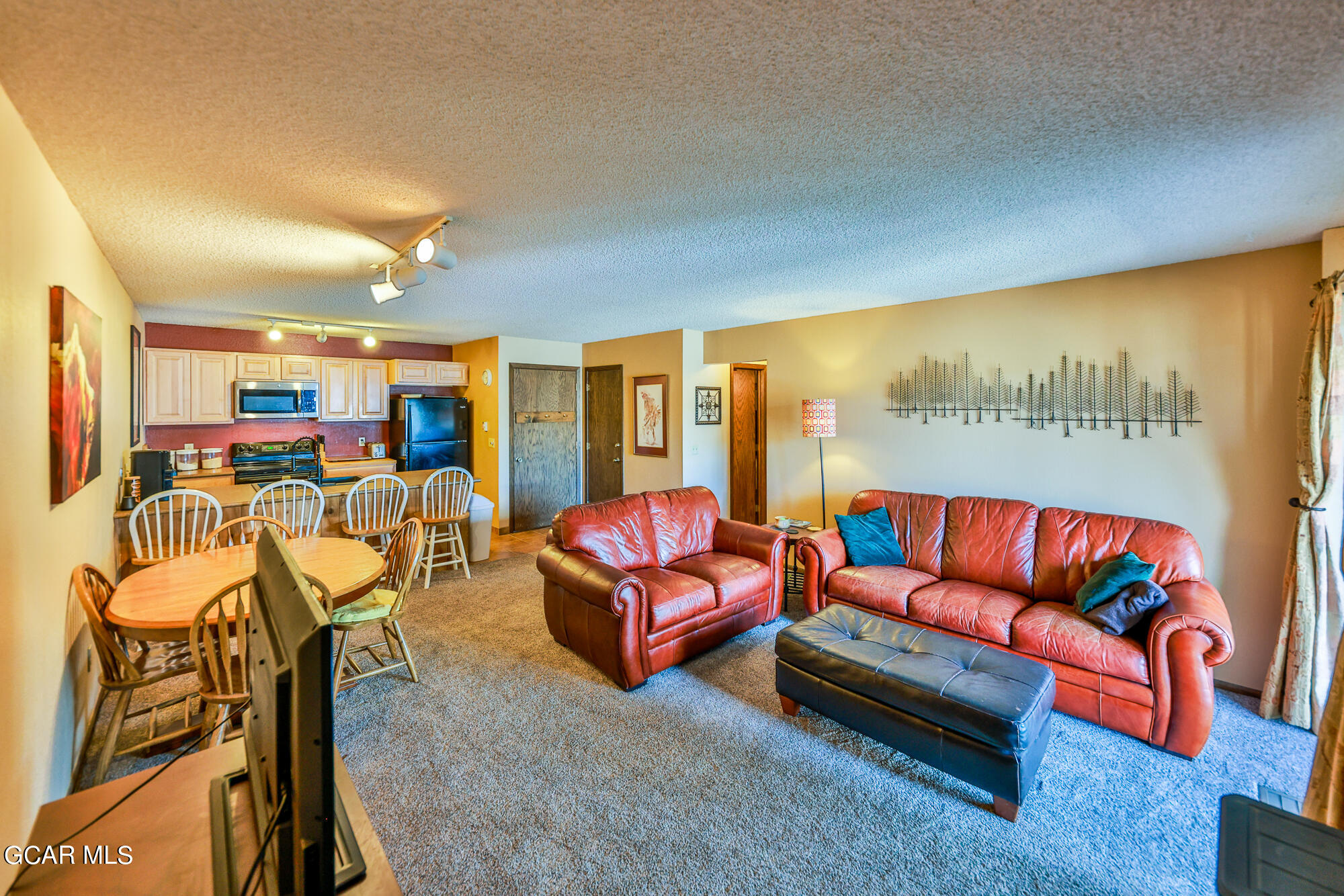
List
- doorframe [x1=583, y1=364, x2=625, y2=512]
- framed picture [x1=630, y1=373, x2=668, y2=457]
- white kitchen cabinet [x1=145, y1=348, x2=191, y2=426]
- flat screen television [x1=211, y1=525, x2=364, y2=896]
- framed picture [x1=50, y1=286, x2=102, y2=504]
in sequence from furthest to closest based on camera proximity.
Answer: doorframe [x1=583, y1=364, x2=625, y2=512], framed picture [x1=630, y1=373, x2=668, y2=457], white kitchen cabinet [x1=145, y1=348, x2=191, y2=426], framed picture [x1=50, y1=286, x2=102, y2=504], flat screen television [x1=211, y1=525, x2=364, y2=896]

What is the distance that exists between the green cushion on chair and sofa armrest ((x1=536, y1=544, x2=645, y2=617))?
33.3 inches

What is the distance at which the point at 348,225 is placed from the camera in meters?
2.58

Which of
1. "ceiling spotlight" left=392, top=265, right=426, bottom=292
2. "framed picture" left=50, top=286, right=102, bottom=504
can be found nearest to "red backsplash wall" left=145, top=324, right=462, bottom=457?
"framed picture" left=50, top=286, right=102, bottom=504

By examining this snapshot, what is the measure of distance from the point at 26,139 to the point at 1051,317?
498cm

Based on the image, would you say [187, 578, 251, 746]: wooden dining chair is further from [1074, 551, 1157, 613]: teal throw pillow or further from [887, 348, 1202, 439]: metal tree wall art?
[887, 348, 1202, 439]: metal tree wall art

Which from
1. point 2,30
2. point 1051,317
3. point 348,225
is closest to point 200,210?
point 348,225

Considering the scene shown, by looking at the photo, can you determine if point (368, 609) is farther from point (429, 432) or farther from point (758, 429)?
point (758, 429)

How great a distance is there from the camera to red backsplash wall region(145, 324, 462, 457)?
5480mm

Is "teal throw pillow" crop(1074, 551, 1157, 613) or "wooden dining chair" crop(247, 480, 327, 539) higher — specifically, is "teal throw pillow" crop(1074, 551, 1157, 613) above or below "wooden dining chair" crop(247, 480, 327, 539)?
below

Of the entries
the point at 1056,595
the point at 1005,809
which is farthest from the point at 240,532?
the point at 1056,595

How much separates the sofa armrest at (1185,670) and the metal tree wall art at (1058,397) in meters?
1.32

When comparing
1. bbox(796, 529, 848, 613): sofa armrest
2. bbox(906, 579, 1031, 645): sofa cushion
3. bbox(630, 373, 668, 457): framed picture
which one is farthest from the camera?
bbox(630, 373, 668, 457): framed picture

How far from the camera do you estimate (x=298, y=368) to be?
237 inches

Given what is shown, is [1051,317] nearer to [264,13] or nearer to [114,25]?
[264,13]
